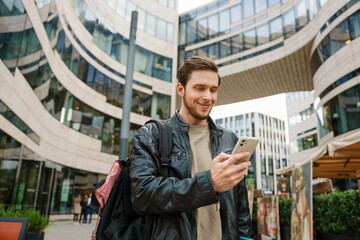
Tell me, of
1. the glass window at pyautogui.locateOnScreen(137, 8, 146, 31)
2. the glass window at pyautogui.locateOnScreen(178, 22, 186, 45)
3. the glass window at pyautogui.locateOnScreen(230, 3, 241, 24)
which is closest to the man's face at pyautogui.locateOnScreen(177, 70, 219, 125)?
the glass window at pyautogui.locateOnScreen(137, 8, 146, 31)

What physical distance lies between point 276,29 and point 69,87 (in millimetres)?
18268

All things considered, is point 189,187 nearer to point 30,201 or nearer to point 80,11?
point 30,201

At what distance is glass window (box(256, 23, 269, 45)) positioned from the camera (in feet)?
87.3

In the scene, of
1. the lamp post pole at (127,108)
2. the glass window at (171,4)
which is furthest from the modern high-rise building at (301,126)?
the lamp post pole at (127,108)

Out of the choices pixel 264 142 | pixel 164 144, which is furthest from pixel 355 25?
pixel 264 142

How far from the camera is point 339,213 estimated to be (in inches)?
256

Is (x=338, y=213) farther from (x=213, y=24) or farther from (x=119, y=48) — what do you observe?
(x=213, y=24)

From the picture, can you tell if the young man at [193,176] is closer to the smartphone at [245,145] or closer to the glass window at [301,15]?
the smartphone at [245,145]

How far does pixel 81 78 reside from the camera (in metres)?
22.1

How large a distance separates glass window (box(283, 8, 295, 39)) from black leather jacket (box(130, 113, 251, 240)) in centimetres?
2552

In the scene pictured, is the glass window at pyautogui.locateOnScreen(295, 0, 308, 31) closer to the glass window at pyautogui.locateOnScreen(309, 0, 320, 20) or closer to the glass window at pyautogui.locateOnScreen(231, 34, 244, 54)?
the glass window at pyautogui.locateOnScreen(309, 0, 320, 20)

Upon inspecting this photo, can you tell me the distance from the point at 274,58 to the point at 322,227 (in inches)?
804

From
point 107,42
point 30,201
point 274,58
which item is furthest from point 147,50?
point 30,201

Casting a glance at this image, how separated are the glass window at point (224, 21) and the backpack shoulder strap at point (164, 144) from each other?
98.1 ft
